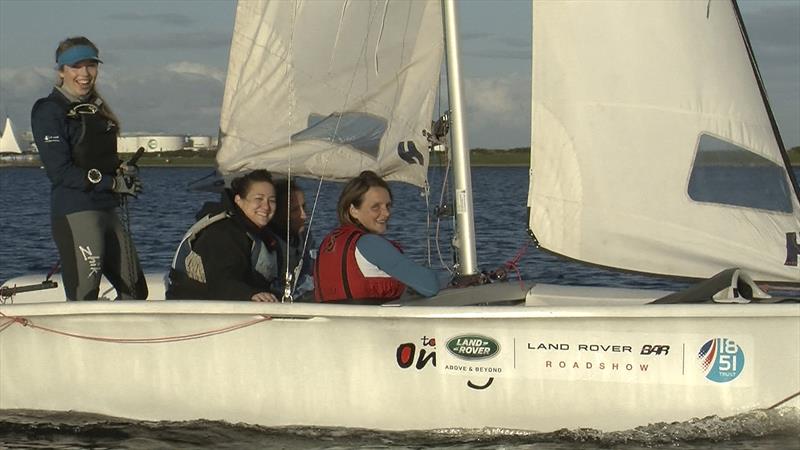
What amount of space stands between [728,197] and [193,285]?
2.80 meters

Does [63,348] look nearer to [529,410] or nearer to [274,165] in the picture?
[274,165]

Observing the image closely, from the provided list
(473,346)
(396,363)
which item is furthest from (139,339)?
(473,346)

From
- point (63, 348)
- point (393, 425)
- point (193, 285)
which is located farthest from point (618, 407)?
point (63, 348)

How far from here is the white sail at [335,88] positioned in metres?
7.46

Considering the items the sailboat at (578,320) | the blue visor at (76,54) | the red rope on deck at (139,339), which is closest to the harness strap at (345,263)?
the sailboat at (578,320)

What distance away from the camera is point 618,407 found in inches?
239

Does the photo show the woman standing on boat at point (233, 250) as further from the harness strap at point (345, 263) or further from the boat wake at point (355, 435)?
the boat wake at point (355, 435)

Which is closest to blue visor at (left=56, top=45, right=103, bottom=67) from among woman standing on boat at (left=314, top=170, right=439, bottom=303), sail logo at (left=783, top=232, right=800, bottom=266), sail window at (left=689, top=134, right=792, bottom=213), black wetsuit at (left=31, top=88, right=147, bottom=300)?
black wetsuit at (left=31, top=88, right=147, bottom=300)

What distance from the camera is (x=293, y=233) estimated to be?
7.51 meters

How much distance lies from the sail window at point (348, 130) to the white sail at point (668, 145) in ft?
4.23

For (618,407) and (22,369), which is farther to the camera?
(22,369)

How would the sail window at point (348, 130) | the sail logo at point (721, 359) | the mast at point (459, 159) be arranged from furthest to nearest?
the sail window at point (348, 130) < the mast at point (459, 159) < the sail logo at point (721, 359)

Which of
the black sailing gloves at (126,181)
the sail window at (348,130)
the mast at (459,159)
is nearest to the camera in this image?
the black sailing gloves at (126,181)

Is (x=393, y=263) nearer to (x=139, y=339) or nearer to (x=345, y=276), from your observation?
(x=345, y=276)
